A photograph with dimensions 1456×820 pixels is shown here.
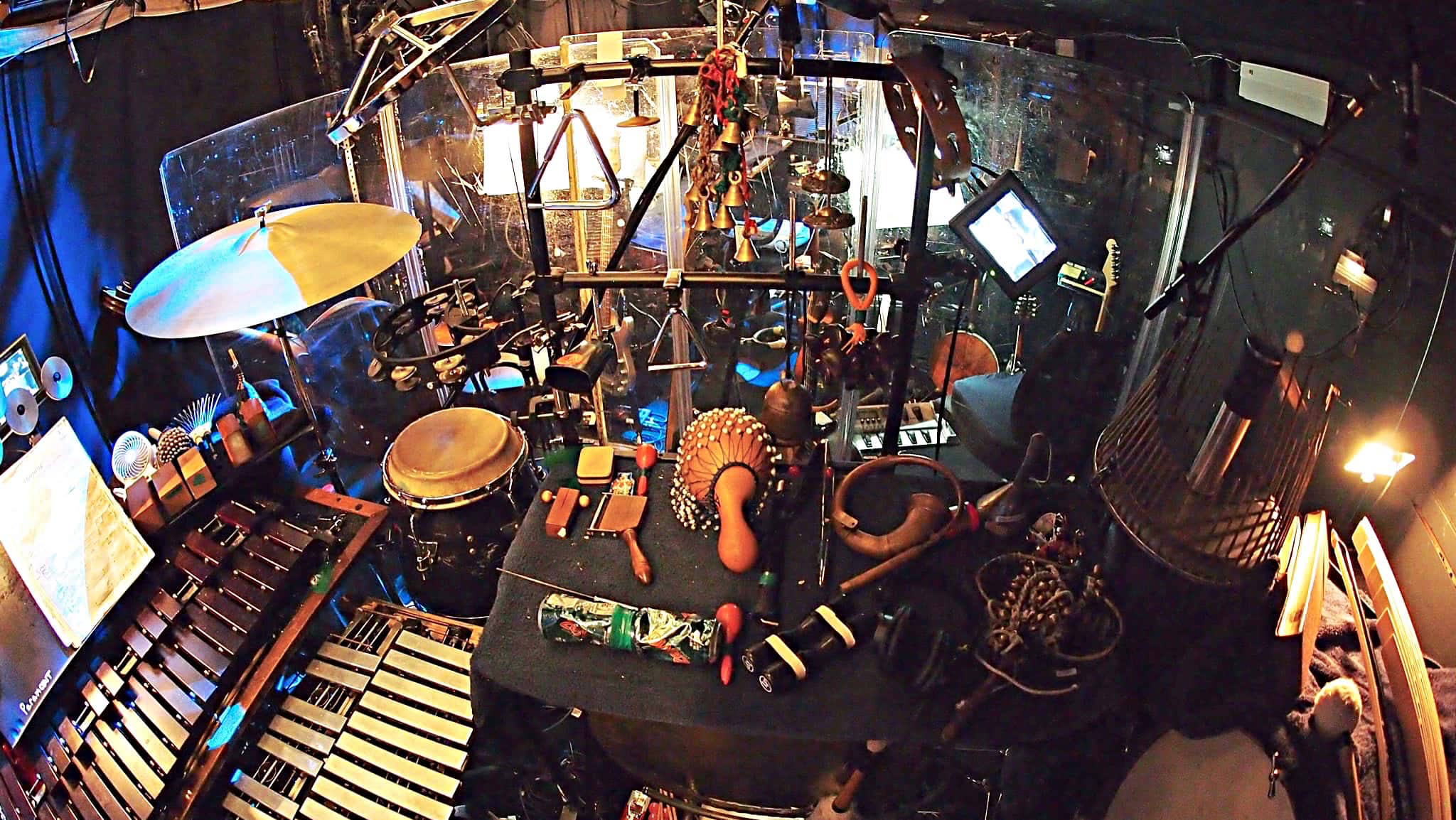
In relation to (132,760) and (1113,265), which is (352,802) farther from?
(1113,265)

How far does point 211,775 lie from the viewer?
230cm

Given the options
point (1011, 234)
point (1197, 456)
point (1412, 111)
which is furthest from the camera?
point (1011, 234)

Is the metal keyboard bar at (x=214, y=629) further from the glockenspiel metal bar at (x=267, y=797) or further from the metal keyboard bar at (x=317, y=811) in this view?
the metal keyboard bar at (x=317, y=811)

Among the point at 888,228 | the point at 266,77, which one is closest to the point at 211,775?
the point at 266,77

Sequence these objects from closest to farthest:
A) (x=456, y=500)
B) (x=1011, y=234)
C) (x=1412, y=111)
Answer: (x=1412, y=111)
(x=1011, y=234)
(x=456, y=500)

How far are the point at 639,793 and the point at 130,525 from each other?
5.95 ft

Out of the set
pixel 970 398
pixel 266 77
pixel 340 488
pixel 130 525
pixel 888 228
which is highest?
pixel 266 77

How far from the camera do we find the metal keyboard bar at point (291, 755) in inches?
95.0

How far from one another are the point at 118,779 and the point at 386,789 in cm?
Result: 70

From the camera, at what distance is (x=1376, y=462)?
4.26ft

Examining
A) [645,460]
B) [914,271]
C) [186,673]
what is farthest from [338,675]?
[914,271]

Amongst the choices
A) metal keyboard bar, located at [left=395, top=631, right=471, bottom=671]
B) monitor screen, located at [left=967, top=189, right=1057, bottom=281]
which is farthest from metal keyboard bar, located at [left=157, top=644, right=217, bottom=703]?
monitor screen, located at [left=967, top=189, right=1057, bottom=281]

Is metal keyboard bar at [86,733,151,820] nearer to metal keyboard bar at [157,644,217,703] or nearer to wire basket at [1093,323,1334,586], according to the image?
metal keyboard bar at [157,644,217,703]

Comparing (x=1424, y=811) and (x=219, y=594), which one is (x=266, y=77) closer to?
(x=219, y=594)
